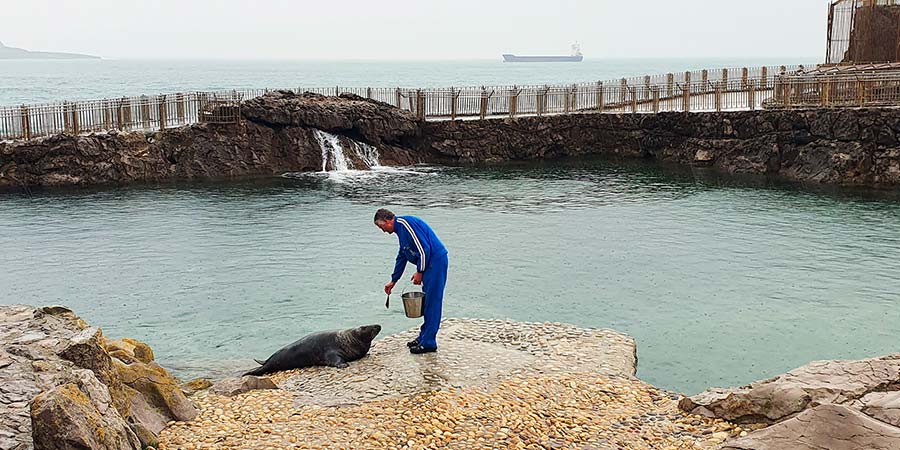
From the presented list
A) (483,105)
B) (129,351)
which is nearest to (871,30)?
(483,105)

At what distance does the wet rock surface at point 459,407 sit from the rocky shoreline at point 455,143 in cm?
2571

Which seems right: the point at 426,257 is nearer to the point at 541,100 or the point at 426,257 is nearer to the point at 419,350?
the point at 419,350

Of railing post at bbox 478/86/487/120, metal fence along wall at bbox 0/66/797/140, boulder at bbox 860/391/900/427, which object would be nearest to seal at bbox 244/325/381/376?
boulder at bbox 860/391/900/427

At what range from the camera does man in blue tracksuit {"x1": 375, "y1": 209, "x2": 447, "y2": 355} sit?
37.5ft

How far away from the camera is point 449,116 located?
43656 millimetres

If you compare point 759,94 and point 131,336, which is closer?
point 131,336

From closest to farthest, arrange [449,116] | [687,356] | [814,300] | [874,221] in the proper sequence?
[687,356] < [814,300] < [874,221] < [449,116]

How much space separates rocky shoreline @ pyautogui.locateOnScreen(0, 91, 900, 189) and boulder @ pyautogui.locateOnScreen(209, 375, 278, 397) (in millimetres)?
26047

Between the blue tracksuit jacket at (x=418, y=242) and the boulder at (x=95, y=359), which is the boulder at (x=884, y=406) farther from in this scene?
the boulder at (x=95, y=359)

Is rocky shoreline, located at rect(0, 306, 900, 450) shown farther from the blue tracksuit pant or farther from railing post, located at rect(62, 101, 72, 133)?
railing post, located at rect(62, 101, 72, 133)

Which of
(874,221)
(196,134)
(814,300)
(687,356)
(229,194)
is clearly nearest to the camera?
(687,356)

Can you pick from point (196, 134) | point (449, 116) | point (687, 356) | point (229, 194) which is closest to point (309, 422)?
point (687, 356)

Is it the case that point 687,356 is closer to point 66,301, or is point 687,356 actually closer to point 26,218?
point 66,301

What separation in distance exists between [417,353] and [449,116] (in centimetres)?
3232
